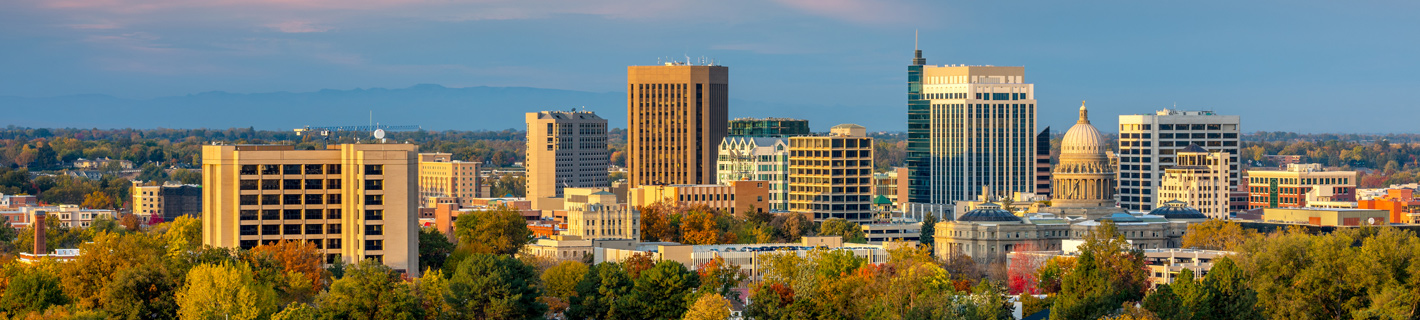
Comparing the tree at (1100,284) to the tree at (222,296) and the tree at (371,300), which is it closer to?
the tree at (371,300)

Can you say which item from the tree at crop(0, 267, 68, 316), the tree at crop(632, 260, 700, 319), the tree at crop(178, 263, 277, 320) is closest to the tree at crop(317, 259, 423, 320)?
the tree at crop(178, 263, 277, 320)

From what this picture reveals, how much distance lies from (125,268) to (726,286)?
148ft

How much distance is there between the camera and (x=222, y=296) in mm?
151625

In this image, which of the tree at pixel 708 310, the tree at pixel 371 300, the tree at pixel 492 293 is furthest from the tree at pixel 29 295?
the tree at pixel 708 310

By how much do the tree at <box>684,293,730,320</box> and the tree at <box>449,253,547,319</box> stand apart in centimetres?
1107

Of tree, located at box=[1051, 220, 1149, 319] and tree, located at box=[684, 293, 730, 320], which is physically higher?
tree, located at box=[1051, 220, 1149, 319]

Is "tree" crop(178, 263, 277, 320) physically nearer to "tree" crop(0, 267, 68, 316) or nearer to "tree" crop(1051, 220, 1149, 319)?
"tree" crop(0, 267, 68, 316)

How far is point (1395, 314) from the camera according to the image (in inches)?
6230

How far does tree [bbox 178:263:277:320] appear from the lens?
486ft

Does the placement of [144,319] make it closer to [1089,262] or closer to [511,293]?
[511,293]

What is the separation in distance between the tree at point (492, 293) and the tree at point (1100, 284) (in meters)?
33.9

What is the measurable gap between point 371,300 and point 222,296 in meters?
9.11

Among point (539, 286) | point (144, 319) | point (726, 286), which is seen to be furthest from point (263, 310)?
point (726, 286)

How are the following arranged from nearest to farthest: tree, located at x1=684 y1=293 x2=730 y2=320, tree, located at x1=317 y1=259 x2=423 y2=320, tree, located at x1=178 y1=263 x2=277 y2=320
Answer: tree, located at x1=178 y1=263 x2=277 y2=320 → tree, located at x1=317 y1=259 x2=423 y2=320 → tree, located at x1=684 y1=293 x2=730 y2=320
